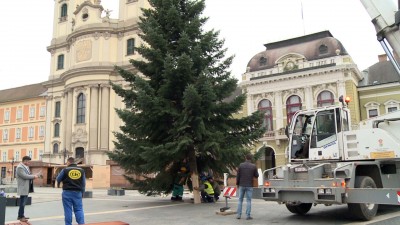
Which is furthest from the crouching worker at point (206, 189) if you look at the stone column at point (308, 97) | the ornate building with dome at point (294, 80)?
→ the stone column at point (308, 97)

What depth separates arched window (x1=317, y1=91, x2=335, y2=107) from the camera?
1667 inches

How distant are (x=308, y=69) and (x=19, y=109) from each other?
55.2 metres

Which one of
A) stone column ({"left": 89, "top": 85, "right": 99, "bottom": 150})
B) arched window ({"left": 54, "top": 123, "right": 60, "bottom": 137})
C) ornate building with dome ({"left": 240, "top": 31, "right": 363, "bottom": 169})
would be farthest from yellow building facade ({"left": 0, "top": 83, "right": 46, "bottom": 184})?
ornate building with dome ({"left": 240, "top": 31, "right": 363, "bottom": 169})

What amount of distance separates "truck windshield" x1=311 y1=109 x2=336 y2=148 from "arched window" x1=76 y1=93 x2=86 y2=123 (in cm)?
4955

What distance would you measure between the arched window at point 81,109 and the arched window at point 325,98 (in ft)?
108

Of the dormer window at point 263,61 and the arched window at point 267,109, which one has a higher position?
the dormer window at point 263,61

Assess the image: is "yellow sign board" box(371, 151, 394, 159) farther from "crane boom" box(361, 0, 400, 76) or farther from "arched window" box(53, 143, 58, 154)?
"arched window" box(53, 143, 58, 154)

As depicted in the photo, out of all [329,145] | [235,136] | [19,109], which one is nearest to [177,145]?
[235,136]

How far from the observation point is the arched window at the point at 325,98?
4234cm

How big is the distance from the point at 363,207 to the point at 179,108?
8539mm

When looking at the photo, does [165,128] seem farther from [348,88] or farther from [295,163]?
[348,88]

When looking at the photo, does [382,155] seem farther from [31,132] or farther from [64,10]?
[31,132]

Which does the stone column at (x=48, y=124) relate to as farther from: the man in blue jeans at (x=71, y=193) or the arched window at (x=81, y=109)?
the man in blue jeans at (x=71, y=193)

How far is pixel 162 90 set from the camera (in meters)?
16.0
